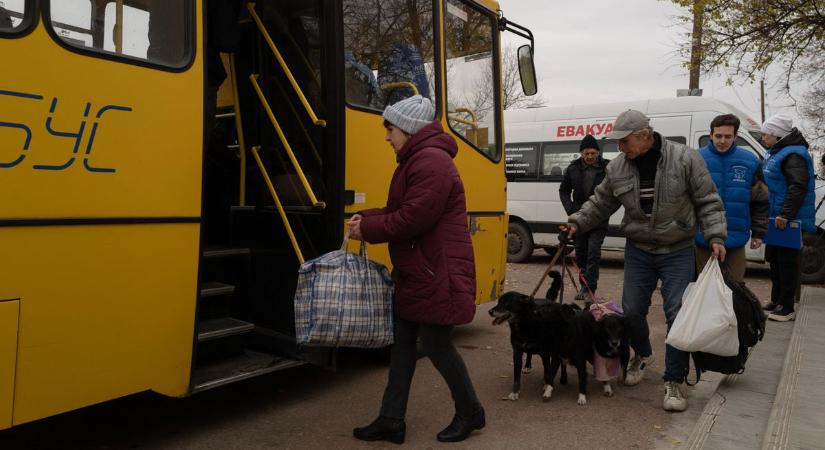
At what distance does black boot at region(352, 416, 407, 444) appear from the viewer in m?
3.83

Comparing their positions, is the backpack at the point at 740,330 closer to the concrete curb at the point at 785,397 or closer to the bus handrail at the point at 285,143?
the concrete curb at the point at 785,397

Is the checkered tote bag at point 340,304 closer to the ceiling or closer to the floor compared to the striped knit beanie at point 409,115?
closer to the floor

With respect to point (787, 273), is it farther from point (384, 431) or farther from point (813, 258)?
point (384, 431)

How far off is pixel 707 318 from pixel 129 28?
3.63 metres

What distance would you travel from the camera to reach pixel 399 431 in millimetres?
3828

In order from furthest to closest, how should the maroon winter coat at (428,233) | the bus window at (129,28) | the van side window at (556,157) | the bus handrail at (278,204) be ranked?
1. the van side window at (556,157)
2. the bus handrail at (278,204)
3. the maroon winter coat at (428,233)
4. the bus window at (129,28)

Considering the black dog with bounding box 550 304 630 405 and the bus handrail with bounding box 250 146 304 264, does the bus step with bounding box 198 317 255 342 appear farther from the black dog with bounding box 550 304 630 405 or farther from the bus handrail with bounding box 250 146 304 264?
the black dog with bounding box 550 304 630 405

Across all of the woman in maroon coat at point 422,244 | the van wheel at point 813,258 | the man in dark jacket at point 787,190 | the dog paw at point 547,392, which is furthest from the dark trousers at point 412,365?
the van wheel at point 813,258

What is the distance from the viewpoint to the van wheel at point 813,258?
1018 centimetres

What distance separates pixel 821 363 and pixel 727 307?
1.65m

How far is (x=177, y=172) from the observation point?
3508mm

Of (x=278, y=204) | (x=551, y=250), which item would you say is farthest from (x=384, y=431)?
(x=551, y=250)

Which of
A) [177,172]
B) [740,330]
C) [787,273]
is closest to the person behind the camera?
[177,172]

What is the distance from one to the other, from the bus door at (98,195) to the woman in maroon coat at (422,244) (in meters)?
0.97
